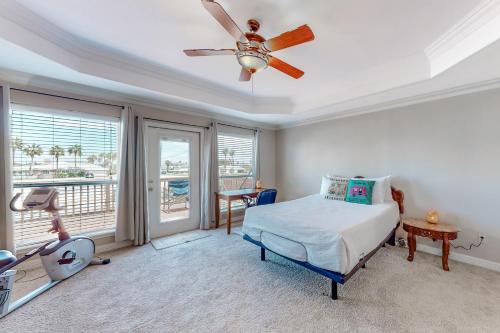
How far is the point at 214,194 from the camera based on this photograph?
14.3 ft

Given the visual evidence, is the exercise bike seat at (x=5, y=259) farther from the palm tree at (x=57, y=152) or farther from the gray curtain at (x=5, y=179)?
the palm tree at (x=57, y=152)

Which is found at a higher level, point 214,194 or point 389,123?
point 389,123

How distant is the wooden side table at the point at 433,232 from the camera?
2.54 m

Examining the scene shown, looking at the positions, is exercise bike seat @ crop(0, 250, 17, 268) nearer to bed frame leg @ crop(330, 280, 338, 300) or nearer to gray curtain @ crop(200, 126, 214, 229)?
gray curtain @ crop(200, 126, 214, 229)

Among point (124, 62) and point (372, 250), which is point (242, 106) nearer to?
point (124, 62)

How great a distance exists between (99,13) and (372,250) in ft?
12.2

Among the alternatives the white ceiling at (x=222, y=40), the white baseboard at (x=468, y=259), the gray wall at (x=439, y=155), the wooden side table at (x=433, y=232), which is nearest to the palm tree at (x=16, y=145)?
the white ceiling at (x=222, y=40)

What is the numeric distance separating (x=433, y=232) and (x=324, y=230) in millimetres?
1801

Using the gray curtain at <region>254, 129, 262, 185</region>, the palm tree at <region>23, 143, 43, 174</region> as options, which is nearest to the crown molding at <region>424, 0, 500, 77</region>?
the gray curtain at <region>254, 129, 262, 185</region>

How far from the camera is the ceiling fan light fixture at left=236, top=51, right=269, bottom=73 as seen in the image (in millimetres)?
1845

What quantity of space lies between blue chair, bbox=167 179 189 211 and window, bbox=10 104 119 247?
0.92 meters

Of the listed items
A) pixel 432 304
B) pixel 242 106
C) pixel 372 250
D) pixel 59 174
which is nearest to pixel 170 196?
pixel 59 174

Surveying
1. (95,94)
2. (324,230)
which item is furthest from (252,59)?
(95,94)

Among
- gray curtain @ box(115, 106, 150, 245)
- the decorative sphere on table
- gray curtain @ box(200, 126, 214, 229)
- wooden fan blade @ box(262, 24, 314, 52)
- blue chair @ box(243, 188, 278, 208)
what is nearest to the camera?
wooden fan blade @ box(262, 24, 314, 52)
